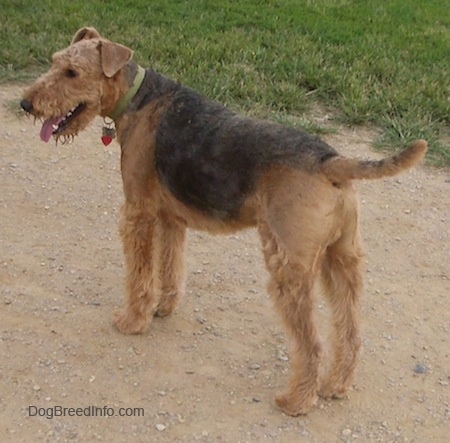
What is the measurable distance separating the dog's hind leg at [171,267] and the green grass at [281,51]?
3.23 metres

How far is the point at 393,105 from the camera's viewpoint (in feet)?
27.8

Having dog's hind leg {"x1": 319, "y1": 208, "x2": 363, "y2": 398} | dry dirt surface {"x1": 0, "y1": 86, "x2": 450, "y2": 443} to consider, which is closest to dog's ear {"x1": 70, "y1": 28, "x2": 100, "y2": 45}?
dry dirt surface {"x1": 0, "y1": 86, "x2": 450, "y2": 443}

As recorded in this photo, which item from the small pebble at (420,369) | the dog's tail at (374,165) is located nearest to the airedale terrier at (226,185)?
the dog's tail at (374,165)

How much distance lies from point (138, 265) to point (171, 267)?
15.6 inches

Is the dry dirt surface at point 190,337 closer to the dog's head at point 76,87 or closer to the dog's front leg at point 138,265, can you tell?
the dog's front leg at point 138,265

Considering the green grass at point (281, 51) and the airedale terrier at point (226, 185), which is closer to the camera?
the airedale terrier at point (226, 185)

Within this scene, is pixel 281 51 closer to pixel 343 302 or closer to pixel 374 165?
pixel 343 302

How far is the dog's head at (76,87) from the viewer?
4.35 metres

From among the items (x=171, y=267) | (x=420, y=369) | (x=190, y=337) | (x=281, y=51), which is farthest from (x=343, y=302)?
(x=281, y=51)

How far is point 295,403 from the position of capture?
4.29 metres

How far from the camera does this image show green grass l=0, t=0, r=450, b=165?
27.3 ft

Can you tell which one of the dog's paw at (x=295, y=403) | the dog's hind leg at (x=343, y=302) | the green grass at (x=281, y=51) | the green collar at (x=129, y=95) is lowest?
the green grass at (x=281, y=51)

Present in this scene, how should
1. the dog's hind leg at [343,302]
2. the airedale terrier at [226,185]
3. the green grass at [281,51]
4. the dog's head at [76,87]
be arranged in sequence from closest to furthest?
1. the airedale terrier at [226,185]
2. the dog's hind leg at [343,302]
3. the dog's head at [76,87]
4. the green grass at [281,51]

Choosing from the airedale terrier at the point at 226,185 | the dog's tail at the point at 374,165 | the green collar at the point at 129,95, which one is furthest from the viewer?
the green collar at the point at 129,95
